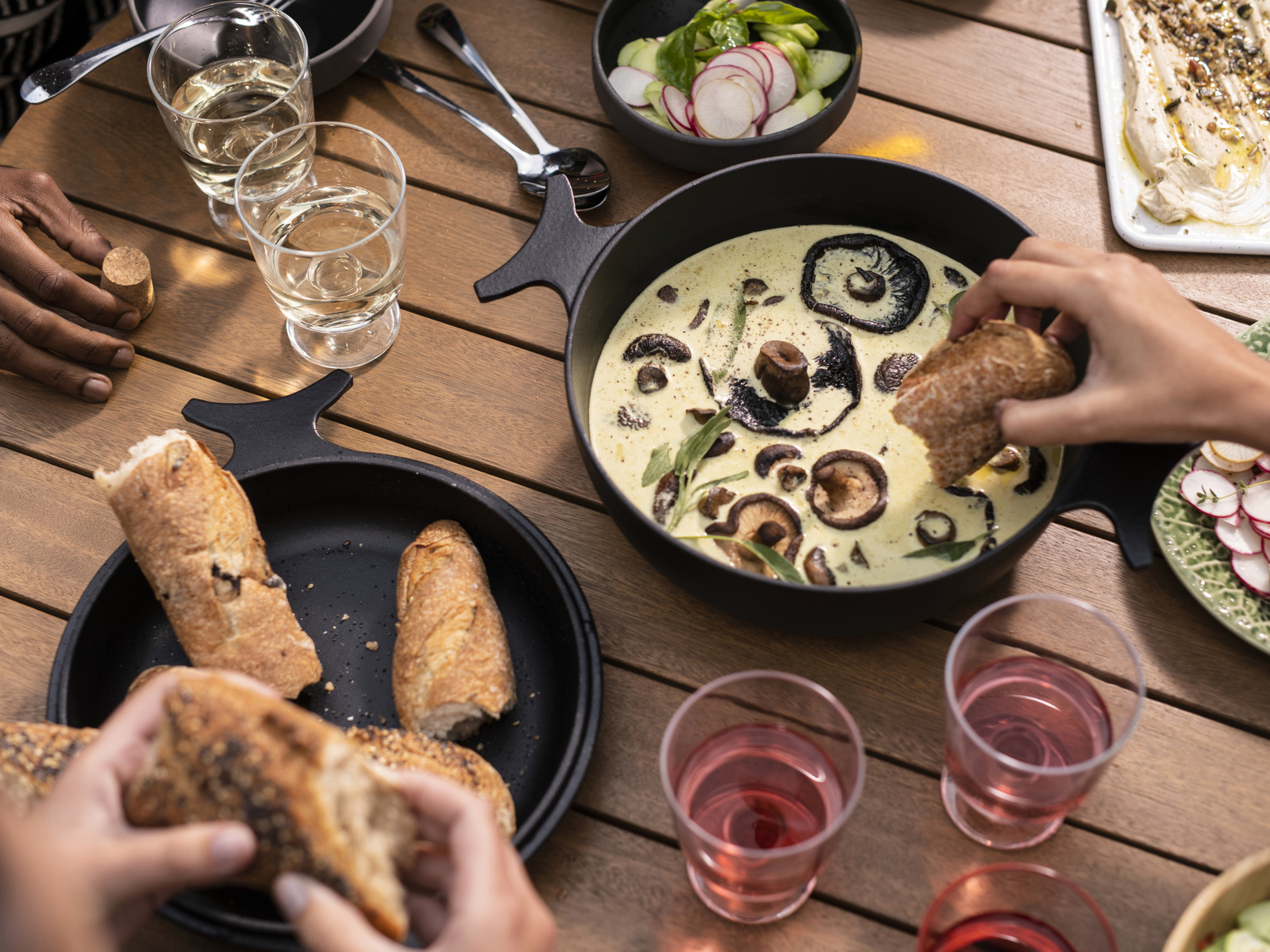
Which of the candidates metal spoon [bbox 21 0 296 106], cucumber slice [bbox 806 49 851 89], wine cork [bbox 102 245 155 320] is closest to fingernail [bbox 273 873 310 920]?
wine cork [bbox 102 245 155 320]

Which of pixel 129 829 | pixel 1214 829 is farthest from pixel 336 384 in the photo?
pixel 1214 829

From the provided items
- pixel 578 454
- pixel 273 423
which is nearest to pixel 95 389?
pixel 273 423

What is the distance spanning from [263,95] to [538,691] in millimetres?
1437

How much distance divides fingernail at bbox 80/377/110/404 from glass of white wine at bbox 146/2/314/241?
0.44 metres

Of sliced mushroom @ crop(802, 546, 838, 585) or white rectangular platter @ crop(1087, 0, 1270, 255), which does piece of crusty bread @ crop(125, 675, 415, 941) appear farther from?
white rectangular platter @ crop(1087, 0, 1270, 255)

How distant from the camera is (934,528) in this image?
1.71 meters

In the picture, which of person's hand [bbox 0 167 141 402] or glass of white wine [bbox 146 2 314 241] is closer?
person's hand [bbox 0 167 141 402]

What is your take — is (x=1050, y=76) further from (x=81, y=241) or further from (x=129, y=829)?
(x=129, y=829)

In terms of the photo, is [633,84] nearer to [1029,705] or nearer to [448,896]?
[1029,705]

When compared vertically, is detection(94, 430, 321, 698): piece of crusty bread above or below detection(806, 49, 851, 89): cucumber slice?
below

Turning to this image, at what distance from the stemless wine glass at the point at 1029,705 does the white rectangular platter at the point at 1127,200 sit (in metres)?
0.97

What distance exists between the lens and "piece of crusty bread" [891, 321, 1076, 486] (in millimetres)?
1516

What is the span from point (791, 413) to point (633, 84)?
0.92m

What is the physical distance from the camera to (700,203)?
1.90 m
